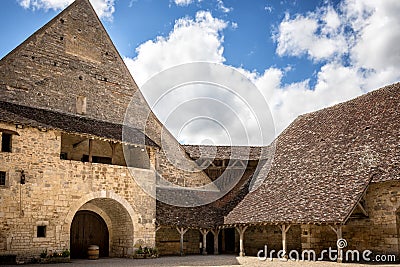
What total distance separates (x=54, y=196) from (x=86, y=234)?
3.37 m

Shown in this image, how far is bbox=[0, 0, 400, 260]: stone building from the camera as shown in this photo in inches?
560

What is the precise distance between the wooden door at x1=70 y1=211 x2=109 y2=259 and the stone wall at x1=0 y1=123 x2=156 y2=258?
0.59 metres

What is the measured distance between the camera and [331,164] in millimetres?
16375

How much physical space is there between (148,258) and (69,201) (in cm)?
362

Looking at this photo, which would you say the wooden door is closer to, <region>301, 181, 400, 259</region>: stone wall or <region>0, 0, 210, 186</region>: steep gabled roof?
<region>0, 0, 210, 186</region>: steep gabled roof

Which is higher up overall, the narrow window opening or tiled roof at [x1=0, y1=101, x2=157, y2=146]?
the narrow window opening

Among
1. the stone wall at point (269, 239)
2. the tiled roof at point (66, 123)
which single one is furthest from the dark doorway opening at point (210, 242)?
the tiled roof at point (66, 123)

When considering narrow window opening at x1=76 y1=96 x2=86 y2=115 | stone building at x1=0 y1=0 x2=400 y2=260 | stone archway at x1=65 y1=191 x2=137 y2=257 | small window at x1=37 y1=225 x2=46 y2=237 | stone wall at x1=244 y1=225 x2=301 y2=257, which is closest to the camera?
stone building at x1=0 y1=0 x2=400 y2=260

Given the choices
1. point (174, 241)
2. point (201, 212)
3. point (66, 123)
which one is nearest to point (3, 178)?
point (66, 123)

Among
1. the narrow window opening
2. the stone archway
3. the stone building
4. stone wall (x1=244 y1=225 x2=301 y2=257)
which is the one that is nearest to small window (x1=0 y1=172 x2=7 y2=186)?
the stone building

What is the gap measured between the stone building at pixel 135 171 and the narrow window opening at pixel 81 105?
0.14 ft

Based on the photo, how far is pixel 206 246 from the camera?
2061 centimetres

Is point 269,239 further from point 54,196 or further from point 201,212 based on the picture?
point 54,196

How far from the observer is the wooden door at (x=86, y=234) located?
17344 mm
